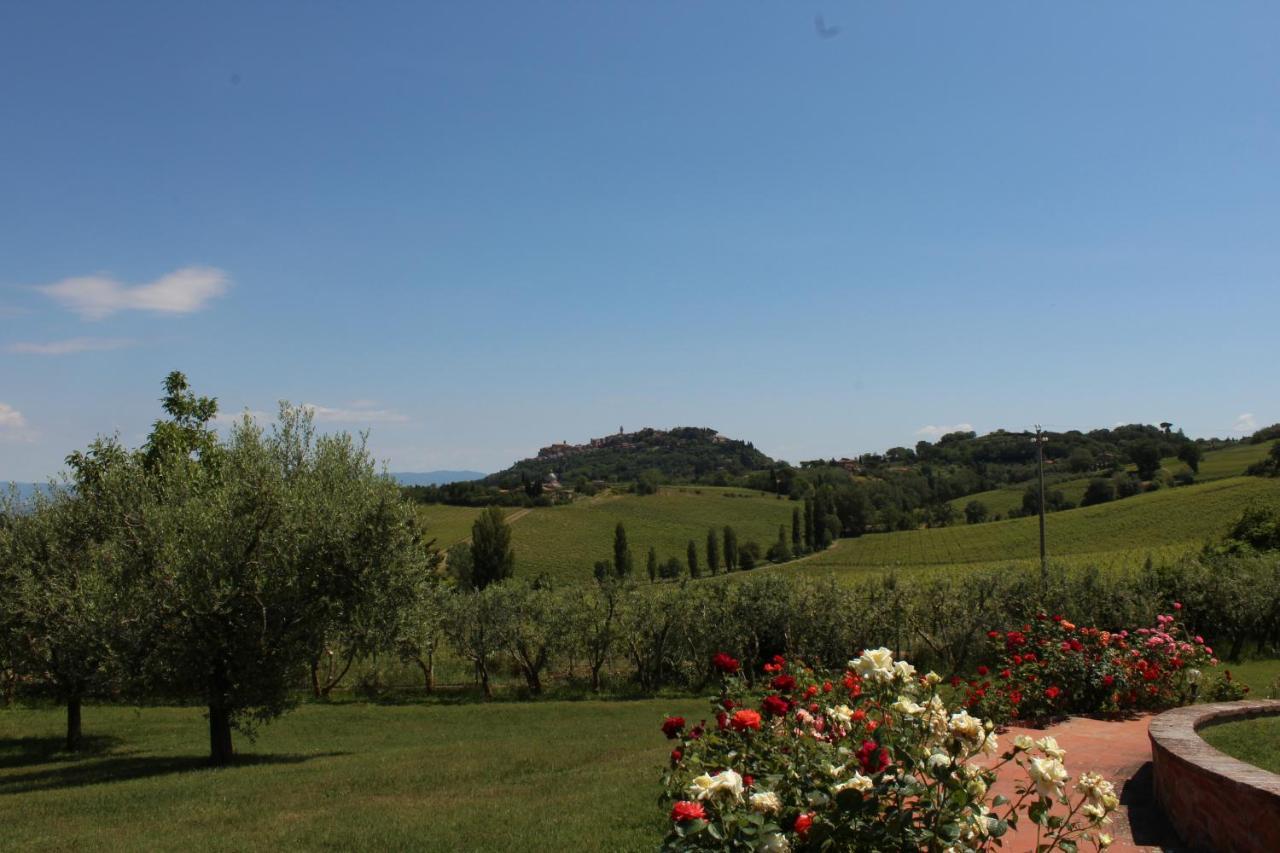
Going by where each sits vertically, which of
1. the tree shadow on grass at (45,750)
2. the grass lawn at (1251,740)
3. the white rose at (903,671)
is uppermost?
the white rose at (903,671)

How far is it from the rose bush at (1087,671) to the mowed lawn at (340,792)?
5.61 m

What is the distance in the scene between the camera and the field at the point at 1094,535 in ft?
201

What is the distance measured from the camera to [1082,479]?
11300 cm

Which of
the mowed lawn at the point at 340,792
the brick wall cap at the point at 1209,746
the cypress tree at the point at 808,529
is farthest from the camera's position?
the cypress tree at the point at 808,529

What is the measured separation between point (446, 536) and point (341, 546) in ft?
271

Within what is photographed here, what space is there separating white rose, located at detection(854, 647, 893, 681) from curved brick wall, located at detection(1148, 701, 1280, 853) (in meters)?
2.83

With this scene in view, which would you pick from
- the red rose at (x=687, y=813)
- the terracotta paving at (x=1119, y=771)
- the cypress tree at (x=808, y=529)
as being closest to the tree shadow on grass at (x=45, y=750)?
the red rose at (x=687, y=813)

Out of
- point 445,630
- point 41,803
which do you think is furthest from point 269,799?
point 445,630

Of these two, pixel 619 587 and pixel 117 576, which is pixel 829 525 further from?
pixel 117 576

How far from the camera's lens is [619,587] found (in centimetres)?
3569

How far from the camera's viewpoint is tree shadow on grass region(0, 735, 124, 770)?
1853cm

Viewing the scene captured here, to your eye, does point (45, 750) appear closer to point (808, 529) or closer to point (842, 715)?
point (842, 715)

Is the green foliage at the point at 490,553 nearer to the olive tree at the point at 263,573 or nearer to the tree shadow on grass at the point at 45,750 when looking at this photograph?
the tree shadow on grass at the point at 45,750

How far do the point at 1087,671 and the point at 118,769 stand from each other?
17.9 meters
